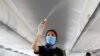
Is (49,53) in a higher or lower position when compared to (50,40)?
lower

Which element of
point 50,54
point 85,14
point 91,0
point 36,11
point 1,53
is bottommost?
point 50,54

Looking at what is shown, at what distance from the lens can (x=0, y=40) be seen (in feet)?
13.7

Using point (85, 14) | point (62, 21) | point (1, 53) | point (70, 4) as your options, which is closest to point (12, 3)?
point (70, 4)

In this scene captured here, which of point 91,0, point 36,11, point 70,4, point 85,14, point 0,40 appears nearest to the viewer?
point 91,0

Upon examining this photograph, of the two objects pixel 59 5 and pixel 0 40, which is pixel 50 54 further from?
pixel 0 40

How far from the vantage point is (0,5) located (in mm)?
2104

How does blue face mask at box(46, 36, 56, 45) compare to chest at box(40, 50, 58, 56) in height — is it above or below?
above

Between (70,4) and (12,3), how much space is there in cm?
48

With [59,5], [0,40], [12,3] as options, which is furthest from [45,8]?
[0,40]

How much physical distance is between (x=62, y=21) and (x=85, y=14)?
0.63m

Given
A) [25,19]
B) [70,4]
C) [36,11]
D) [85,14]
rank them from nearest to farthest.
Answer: [70,4]
[85,14]
[36,11]
[25,19]

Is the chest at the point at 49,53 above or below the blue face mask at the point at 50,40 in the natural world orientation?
below

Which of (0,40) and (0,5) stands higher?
(0,40)

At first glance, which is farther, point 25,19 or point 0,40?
point 0,40
